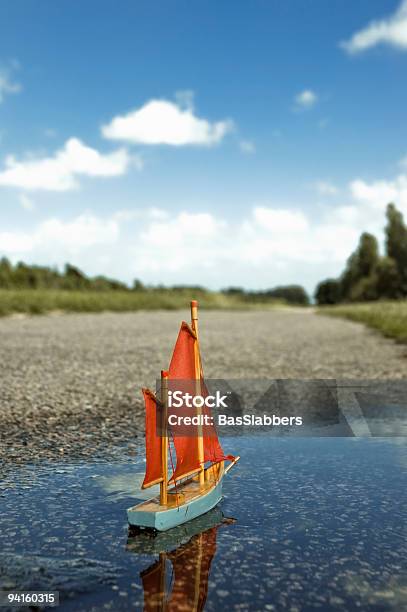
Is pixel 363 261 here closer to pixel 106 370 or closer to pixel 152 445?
pixel 106 370

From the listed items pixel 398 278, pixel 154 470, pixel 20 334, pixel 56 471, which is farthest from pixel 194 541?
pixel 398 278

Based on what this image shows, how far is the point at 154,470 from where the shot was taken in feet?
19.2

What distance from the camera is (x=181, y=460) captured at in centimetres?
634

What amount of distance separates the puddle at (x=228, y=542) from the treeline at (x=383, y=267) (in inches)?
2706

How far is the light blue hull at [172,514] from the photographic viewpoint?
18.5 feet

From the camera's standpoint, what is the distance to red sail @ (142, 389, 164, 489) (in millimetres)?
5828

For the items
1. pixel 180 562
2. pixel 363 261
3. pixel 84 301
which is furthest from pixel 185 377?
pixel 363 261

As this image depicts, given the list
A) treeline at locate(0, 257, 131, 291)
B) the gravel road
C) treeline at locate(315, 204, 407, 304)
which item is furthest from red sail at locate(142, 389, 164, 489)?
treeline at locate(315, 204, 407, 304)

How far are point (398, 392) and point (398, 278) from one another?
67351 millimetres

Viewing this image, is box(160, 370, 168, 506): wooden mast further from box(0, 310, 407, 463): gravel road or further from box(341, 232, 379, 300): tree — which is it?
box(341, 232, 379, 300): tree

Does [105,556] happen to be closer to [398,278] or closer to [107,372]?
[107,372]

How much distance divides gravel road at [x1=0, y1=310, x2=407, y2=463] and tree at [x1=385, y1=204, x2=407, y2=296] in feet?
165

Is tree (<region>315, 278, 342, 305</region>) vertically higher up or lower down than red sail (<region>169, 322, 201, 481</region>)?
higher up

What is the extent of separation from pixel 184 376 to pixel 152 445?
895mm
